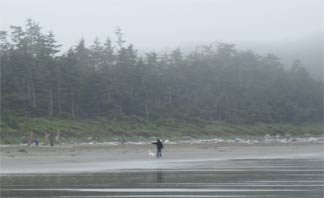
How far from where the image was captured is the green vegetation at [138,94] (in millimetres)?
76125

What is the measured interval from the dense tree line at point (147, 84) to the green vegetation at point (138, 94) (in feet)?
0.50

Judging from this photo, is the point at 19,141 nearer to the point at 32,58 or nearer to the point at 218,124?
the point at 32,58

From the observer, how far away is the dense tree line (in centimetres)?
8256

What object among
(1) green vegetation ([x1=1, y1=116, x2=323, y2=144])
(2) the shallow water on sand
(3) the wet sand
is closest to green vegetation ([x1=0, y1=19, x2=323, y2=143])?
(1) green vegetation ([x1=1, y1=116, x2=323, y2=144])

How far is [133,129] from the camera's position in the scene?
76.4m

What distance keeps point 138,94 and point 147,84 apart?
10.7ft

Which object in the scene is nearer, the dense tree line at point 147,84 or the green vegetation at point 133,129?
the green vegetation at point 133,129

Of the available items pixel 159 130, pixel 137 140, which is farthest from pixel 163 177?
pixel 159 130

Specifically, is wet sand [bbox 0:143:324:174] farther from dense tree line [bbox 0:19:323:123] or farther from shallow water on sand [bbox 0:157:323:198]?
dense tree line [bbox 0:19:323:123]

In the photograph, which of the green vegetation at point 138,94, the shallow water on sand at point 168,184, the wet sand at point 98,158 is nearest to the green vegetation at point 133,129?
the green vegetation at point 138,94

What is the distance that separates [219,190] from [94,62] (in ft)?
287

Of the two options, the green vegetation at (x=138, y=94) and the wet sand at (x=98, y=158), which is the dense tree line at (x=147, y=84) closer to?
the green vegetation at (x=138, y=94)

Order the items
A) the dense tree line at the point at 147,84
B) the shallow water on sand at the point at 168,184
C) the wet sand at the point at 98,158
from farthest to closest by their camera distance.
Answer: the dense tree line at the point at 147,84, the wet sand at the point at 98,158, the shallow water on sand at the point at 168,184

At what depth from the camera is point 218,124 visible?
9319 cm
